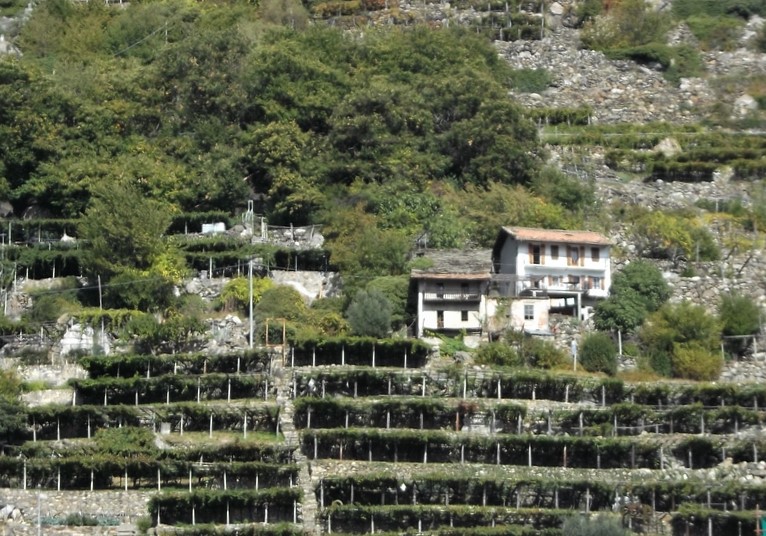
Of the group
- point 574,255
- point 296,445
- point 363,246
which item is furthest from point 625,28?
point 296,445

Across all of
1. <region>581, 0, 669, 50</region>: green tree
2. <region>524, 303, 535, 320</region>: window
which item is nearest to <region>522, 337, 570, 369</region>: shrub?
<region>524, 303, 535, 320</region>: window

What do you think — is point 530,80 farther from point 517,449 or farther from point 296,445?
point 296,445

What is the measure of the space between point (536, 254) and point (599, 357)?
19.6ft

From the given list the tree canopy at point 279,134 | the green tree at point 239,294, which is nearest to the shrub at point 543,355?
the tree canopy at point 279,134

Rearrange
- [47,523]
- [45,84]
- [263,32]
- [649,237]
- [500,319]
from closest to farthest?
[47,523]
[500,319]
[649,237]
[45,84]
[263,32]

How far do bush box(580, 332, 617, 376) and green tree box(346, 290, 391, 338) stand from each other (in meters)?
7.02

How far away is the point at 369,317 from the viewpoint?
69.1m

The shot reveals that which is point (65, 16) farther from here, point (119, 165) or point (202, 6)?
point (119, 165)

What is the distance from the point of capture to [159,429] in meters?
64.4

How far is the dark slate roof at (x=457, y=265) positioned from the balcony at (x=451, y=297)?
61 centimetres

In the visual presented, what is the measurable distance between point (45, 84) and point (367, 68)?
14.4 meters

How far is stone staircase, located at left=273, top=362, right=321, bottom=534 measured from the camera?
6006 cm

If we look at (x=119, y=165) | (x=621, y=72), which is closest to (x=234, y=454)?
(x=119, y=165)

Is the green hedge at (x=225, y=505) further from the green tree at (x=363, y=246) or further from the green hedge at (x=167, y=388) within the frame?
the green tree at (x=363, y=246)
